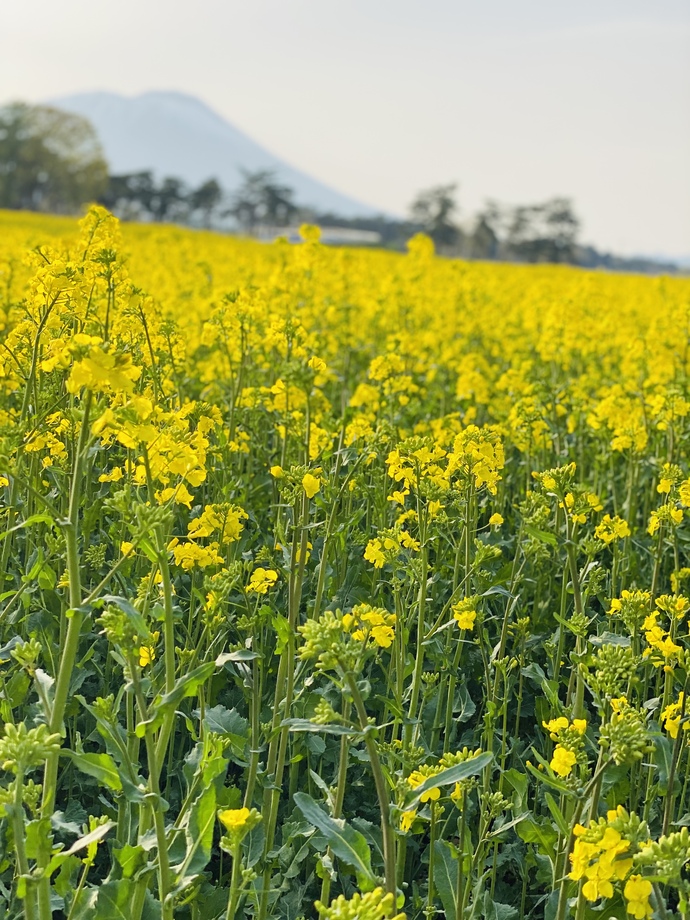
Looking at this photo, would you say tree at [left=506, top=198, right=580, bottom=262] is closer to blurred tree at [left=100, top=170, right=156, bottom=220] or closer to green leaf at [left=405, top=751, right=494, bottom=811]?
blurred tree at [left=100, top=170, right=156, bottom=220]

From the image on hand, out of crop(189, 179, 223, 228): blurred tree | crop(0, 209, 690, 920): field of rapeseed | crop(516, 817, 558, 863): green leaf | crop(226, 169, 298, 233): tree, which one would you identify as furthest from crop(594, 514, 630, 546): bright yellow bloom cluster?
crop(226, 169, 298, 233): tree

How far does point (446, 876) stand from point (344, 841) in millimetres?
607

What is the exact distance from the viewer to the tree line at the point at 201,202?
62.8m

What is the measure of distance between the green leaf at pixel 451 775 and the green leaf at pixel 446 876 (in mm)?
538

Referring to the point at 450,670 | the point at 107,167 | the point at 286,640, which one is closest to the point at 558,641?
the point at 450,670

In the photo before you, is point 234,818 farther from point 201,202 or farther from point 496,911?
point 201,202

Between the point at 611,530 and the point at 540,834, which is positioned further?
the point at 611,530

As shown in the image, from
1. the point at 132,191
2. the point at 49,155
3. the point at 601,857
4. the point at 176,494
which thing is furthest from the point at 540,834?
the point at 132,191

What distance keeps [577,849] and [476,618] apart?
44.4 inches

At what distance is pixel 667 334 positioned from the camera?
18.9 feet

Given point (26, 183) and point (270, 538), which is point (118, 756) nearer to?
point (270, 538)

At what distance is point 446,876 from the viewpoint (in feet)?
7.21

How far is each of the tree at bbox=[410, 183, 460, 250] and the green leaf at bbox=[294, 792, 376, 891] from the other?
74.2 meters

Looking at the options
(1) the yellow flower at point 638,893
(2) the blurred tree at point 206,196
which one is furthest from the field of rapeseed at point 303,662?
(2) the blurred tree at point 206,196
